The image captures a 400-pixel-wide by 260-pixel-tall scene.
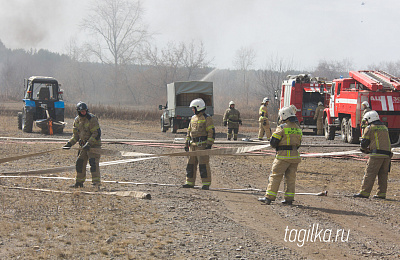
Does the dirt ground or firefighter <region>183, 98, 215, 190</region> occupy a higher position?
firefighter <region>183, 98, 215, 190</region>

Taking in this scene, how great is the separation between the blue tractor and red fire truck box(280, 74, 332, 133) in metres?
11.8

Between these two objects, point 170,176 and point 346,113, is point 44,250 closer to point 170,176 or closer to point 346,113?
point 170,176

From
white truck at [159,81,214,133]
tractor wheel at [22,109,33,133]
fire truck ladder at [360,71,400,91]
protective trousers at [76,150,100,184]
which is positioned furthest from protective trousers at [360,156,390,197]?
tractor wheel at [22,109,33,133]

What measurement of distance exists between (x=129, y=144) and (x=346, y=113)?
8.63 m

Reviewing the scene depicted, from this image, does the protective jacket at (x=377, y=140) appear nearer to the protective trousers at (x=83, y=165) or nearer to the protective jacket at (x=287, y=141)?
the protective jacket at (x=287, y=141)

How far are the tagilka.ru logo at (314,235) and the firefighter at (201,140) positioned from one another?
3154 millimetres

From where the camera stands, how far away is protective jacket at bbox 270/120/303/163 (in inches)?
319

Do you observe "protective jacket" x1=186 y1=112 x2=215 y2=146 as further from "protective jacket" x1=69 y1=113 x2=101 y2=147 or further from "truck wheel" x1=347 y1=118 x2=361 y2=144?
"truck wheel" x1=347 y1=118 x2=361 y2=144

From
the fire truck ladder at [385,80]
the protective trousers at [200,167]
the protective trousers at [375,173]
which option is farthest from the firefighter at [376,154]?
the fire truck ladder at [385,80]

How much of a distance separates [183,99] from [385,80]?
1088cm

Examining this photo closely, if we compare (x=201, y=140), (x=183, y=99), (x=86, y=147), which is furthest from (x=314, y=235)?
(x=183, y=99)

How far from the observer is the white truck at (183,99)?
961 inches

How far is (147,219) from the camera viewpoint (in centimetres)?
684

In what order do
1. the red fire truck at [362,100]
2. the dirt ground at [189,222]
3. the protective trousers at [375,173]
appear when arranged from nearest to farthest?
the dirt ground at [189,222]
the protective trousers at [375,173]
the red fire truck at [362,100]
